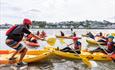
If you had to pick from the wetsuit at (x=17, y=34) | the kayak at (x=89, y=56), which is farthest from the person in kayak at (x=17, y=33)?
the kayak at (x=89, y=56)

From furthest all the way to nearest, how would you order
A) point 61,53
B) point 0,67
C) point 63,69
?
1. point 61,53
2. point 63,69
3. point 0,67

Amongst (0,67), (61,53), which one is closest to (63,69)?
(61,53)

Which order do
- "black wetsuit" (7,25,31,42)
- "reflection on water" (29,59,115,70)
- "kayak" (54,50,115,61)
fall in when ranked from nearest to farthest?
"black wetsuit" (7,25,31,42) → "reflection on water" (29,59,115,70) → "kayak" (54,50,115,61)

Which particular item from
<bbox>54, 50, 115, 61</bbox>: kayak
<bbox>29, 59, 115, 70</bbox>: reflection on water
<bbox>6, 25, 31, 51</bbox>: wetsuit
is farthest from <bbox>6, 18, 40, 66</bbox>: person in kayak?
<bbox>54, 50, 115, 61</bbox>: kayak

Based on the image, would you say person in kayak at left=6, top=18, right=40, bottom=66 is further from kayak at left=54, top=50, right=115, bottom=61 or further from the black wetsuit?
kayak at left=54, top=50, right=115, bottom=61

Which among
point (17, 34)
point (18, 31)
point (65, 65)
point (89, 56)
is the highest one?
point (18, 31)

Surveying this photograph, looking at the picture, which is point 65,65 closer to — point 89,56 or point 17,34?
point 89,56

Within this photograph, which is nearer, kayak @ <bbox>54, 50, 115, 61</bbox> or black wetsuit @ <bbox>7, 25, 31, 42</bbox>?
black wetsuit @ <bbox>7, 25, 31, 42</bbox>

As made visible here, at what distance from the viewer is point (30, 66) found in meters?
11.9

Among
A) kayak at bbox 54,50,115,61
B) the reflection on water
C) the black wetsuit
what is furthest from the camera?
kayak at bbox 54,50,115,61

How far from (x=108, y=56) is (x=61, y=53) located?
3.07m

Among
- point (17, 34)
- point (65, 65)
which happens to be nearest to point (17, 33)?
point (17, 34)

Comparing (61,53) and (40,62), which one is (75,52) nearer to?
(61,53)

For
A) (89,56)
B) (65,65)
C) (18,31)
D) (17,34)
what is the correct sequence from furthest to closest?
1. (89,56)
2. (65,65)
3. (17,34)
4. (18,31)
